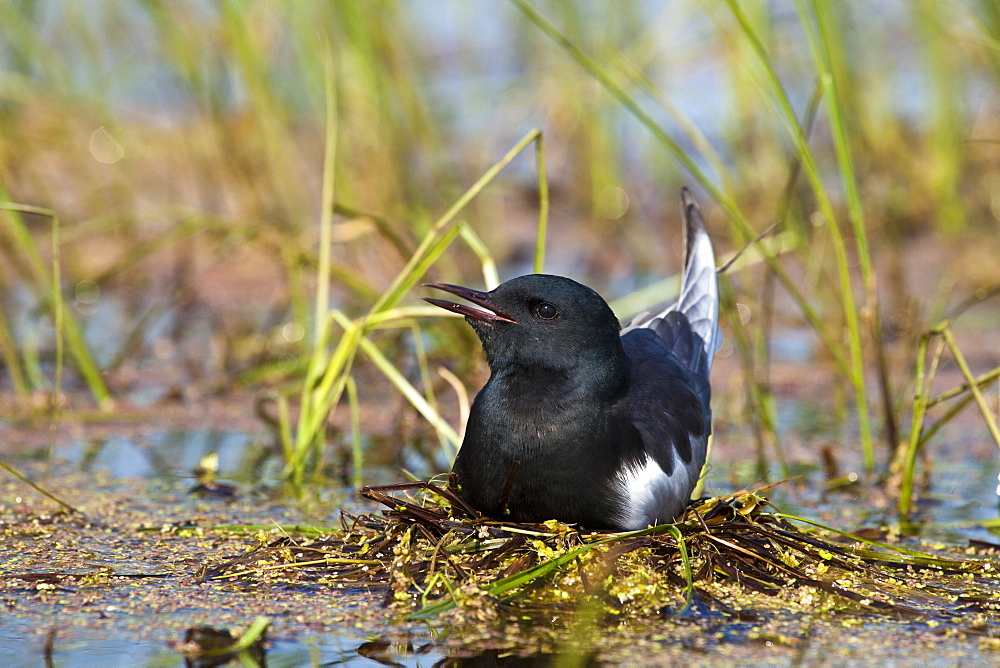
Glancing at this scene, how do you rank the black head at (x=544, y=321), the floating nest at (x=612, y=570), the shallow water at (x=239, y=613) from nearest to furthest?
the shallow water at (x=239, y=613)
the floating nest at (x=612, y=570)
the black head at (x=544, y=321)

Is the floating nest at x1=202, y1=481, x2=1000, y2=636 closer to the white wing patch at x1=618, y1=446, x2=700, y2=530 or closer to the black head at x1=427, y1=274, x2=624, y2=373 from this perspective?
the white wing patch at x1=618, y1=446, x2=700, y2=530

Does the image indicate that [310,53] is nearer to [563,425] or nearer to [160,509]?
[160,509]

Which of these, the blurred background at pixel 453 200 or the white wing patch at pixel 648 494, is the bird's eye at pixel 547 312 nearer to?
the white wing patch at pixel 648 494

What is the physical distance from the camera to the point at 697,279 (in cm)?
460

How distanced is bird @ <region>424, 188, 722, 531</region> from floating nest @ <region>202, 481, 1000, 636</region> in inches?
3.1

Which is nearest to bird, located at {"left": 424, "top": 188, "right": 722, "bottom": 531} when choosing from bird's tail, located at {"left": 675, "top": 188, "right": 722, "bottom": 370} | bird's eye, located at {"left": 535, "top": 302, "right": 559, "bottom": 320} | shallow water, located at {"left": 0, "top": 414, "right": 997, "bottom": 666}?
bird's eye, located at {"left": 535, "top": 302, "right": 559, "bottom": 320}

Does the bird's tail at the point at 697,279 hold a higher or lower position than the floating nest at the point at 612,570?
higher

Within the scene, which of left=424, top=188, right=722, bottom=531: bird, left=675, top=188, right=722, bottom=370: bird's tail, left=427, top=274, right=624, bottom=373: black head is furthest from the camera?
left=675, top=188, right=722, bottom=370: bird's tail

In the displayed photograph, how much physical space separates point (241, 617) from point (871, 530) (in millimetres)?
2164

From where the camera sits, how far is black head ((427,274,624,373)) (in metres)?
3.38

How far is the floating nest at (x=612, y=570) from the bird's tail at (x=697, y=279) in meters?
1.17

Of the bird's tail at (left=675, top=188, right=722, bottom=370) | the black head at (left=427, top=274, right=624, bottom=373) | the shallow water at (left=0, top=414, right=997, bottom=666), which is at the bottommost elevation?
the shallow water at (left=0, top=414, right=997, bottom=666)

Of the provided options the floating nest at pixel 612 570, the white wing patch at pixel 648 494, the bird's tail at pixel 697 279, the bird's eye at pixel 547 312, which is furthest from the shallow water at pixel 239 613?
the bird's eye at pixel 547 312

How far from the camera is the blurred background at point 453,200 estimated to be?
4.89 m
